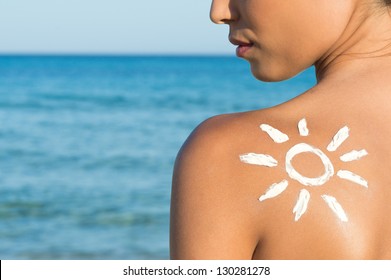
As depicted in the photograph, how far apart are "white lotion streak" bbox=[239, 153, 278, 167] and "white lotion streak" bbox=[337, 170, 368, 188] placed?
13 cm

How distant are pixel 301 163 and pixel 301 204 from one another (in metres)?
0.08

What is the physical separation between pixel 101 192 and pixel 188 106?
1433 cm

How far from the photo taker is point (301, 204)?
139cm

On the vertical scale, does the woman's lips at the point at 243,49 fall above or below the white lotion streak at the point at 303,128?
above

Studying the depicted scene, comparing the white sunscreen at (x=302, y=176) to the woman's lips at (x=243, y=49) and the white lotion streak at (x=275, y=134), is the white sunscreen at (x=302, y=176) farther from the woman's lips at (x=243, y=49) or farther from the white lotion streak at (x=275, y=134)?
the woman's lips at (x=243, y=49)

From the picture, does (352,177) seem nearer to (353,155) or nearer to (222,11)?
(353,155)

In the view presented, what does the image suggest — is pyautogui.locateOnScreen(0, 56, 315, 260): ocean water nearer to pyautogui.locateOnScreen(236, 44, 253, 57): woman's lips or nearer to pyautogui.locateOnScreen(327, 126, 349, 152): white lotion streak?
pyautogui.locateOnScreen(236, 44, 253, 57): woman's lips

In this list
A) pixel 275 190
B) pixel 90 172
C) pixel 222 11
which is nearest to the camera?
pixel 275 190

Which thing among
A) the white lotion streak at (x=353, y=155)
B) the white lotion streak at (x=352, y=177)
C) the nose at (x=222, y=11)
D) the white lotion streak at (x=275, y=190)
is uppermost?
the nose at (x=222, y=11)

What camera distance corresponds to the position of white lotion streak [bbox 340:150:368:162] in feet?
4.77

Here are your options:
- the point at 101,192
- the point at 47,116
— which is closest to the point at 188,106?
the point at 47,116

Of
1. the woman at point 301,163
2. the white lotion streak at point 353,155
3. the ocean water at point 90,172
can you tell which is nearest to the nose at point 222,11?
the woman at point 301,163

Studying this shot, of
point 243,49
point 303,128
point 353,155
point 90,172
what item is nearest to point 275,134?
point 303,128

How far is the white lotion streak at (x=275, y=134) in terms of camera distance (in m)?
1.42
